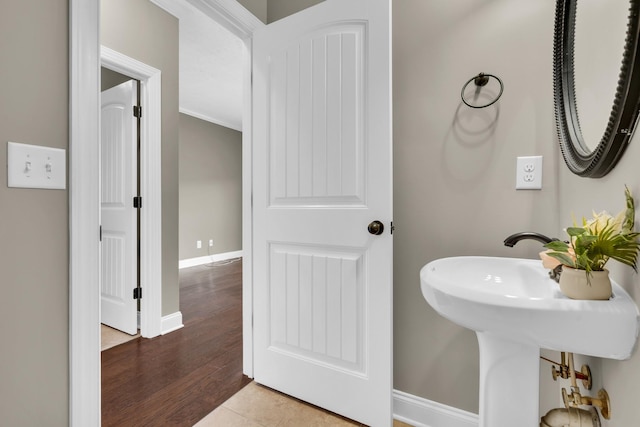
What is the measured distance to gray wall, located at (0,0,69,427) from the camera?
78cm

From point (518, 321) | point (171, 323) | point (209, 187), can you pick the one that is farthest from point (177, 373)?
point (209, 187)

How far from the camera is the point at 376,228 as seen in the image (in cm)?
131

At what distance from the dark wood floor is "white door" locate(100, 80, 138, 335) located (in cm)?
38

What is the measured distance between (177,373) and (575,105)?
7.53 feet

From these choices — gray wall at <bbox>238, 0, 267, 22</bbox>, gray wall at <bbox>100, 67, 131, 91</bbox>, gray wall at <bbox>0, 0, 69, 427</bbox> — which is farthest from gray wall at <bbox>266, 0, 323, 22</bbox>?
gray wall at <bbox>100, 67, 131, 91</bbox>

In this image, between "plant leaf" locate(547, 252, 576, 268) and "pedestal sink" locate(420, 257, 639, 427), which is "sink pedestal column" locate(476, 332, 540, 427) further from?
"plant leaf" locate(547, 252, 576, 268)

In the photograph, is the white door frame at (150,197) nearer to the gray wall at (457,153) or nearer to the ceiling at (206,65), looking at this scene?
the ceiling at (206,65)

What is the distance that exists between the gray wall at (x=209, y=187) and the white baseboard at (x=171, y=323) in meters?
2.67

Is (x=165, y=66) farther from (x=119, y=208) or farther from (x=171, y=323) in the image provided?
(x=171, y=323)

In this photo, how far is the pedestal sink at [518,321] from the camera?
1.96ft

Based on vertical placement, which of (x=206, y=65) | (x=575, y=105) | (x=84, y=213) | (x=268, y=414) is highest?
(x=206, y=65)

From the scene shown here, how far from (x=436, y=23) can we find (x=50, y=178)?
1.53 m

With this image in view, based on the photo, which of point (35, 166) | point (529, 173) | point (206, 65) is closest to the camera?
point (35, 166)

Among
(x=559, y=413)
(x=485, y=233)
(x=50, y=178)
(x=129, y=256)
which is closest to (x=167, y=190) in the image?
(x=129, y=256)
